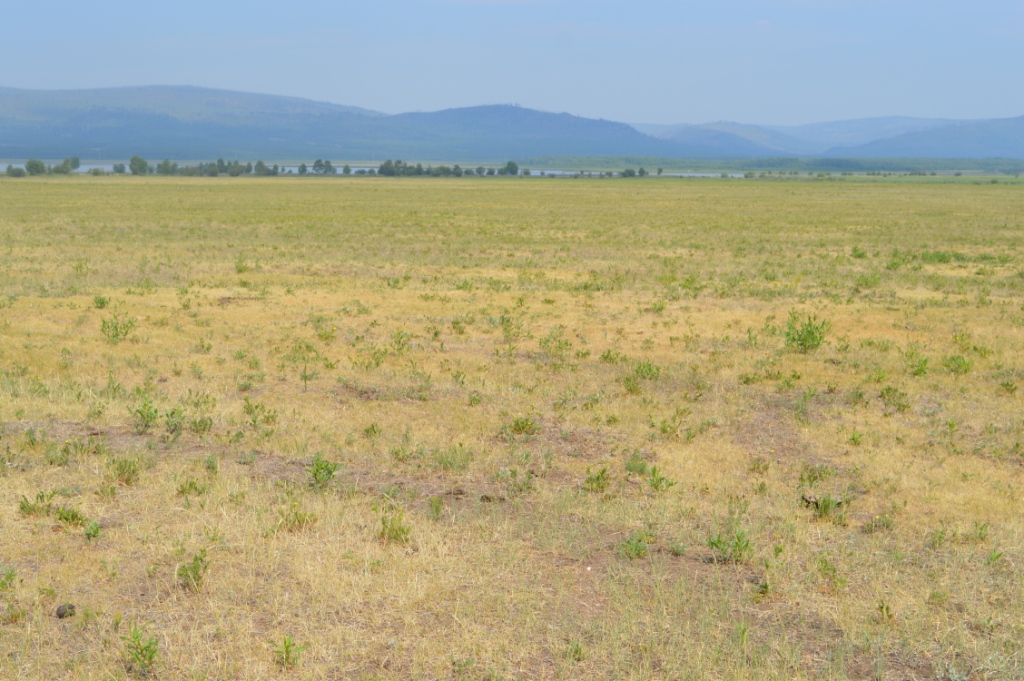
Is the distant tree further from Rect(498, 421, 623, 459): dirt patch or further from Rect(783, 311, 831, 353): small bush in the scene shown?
Rect(498, 421, 623, 459): dirt patch

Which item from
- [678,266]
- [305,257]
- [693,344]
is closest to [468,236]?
[305,257]

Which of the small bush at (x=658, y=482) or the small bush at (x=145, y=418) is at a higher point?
the small bush at (x=145, y=418)

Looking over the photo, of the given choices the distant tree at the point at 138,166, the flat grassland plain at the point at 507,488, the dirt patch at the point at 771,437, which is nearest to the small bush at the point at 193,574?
the flat grassland plain at the point at 507,488

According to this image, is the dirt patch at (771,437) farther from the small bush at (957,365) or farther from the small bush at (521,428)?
the small bush at (957,365)

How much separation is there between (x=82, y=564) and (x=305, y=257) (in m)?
24.8

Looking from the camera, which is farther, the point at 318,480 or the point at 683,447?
the point at 683,447

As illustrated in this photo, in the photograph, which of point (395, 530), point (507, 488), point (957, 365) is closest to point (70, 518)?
point (395, 530)

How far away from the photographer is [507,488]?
8.78 m

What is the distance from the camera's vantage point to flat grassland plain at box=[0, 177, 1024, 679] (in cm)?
595

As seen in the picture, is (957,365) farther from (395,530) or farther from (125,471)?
(125,471)

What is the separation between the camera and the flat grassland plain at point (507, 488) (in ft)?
19.5

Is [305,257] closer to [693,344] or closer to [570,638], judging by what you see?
[693,344]

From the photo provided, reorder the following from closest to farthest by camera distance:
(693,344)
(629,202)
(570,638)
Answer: (570,638)
(693,344)
(629,202)

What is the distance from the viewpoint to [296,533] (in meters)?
7.54
